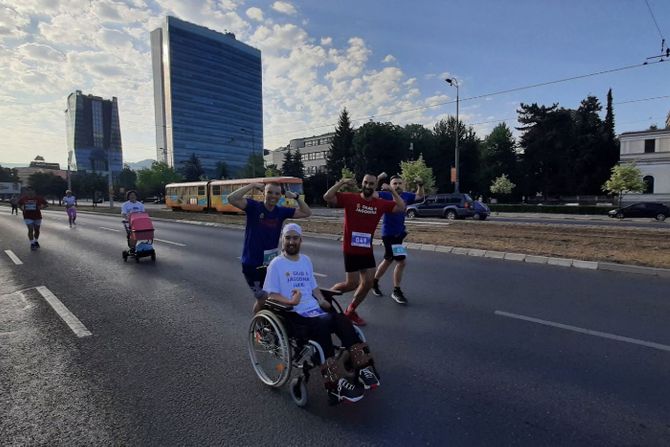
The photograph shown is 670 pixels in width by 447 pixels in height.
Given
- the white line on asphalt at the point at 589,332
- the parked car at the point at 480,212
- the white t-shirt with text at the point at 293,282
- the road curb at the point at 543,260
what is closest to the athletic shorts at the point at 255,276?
the white t-shirt with text at the point at 293,282

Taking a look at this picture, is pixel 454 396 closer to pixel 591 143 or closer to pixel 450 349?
pixel 450 349

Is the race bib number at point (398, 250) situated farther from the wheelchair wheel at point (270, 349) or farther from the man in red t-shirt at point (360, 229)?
the wheelchair wheel at point (270, 349)

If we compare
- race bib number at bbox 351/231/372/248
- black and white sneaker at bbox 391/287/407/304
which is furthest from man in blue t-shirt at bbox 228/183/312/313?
black and white sneaker at bbox 391/287/407/304

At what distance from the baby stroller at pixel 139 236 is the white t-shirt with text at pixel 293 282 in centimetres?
769

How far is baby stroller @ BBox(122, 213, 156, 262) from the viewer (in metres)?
9.66

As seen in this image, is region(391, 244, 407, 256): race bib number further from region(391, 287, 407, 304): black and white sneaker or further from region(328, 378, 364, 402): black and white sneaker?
region(328, 378, 364, 402): black and white sneaker

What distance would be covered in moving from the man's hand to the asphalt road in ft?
Result: 2.72

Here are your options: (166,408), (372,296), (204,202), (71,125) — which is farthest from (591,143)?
(71,125)

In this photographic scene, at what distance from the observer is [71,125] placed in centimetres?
11038

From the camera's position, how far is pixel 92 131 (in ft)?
399

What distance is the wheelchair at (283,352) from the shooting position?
9.81ft

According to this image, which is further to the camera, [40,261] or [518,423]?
[40,261]

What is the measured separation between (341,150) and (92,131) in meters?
103

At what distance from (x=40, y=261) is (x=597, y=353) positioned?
12076mm
